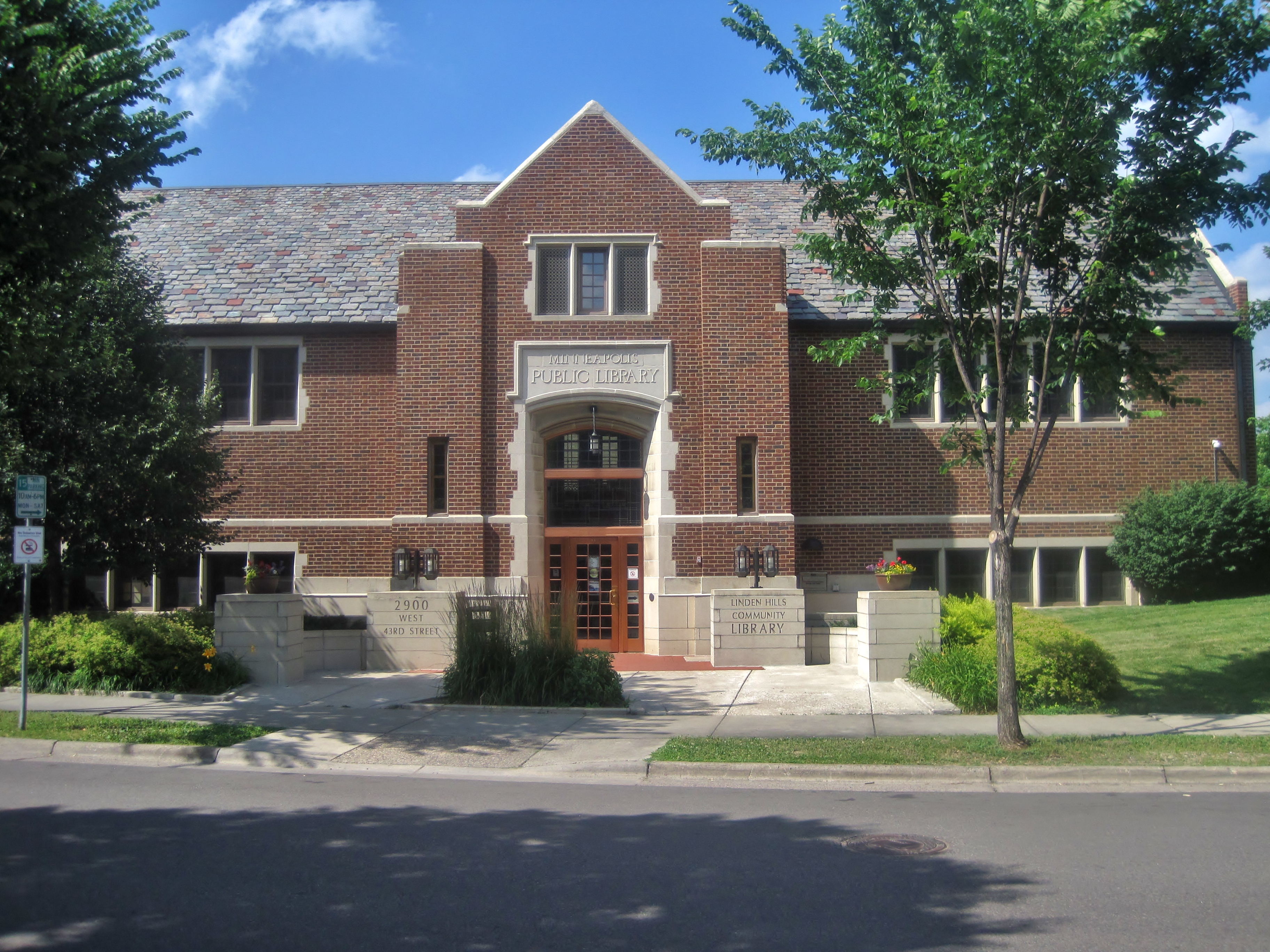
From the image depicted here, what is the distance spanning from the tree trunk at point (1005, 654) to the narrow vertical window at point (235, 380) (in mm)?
14713

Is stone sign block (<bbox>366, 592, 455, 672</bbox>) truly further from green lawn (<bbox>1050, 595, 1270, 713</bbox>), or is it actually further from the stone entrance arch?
green lawn (<bbox>1050, 595, 1270, 713</bbox>)

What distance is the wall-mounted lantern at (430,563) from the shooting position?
693 inches

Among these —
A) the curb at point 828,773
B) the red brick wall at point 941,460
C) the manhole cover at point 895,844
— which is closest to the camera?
the manhole cover at point 895,844

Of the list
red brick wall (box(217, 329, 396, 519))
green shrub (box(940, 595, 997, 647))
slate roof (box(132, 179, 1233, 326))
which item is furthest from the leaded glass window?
green shrub (box(940, 595, 997, 647))

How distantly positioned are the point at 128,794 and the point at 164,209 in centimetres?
1892

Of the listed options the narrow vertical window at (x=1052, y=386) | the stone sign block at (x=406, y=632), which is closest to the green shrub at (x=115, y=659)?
the stone sign block at (x=406, y=632)

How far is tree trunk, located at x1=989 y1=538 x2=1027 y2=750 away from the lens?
32.3ft

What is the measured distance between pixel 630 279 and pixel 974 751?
11.2 m

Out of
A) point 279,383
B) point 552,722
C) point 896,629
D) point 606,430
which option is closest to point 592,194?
point 606,430

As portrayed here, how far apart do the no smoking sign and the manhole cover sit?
8807 millimetres

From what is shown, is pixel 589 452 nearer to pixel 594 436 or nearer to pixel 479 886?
pixel 594 436

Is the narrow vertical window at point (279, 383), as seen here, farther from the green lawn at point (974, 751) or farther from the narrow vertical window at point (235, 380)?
the green lawn at point (974, 751)

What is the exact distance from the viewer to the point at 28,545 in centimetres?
1102

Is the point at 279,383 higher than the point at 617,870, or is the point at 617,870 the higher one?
the point at 279,383
